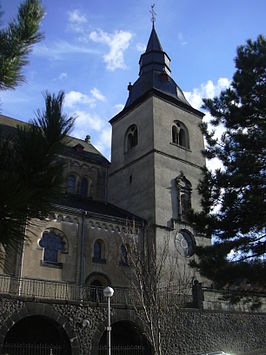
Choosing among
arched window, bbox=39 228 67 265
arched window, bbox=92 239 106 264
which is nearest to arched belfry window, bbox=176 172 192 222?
arched window, bbox=92 239 106 264

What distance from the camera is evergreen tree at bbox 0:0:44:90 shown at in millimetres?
3943

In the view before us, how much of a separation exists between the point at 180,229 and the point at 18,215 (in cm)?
2302

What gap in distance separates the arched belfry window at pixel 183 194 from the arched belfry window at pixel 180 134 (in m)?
3.37

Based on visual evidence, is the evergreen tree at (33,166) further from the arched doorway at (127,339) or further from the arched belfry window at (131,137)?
the arched belfry window at (131,137)

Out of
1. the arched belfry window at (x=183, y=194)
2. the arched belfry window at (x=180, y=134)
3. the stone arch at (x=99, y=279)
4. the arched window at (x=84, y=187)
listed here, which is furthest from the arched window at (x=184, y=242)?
the arched window at (x=84, y=187)

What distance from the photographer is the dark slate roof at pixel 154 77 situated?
31.5 m

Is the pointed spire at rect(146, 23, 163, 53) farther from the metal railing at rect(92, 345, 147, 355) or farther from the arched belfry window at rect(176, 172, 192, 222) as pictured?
the metal railing at rect(92, 345, 147, 355)

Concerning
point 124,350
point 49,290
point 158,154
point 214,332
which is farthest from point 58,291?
point 158,154

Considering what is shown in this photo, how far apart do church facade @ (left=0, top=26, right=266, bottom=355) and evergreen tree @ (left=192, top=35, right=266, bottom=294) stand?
2.62 metres

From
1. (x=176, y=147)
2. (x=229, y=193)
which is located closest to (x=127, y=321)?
(x=229, y=193)

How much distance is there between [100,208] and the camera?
86.6 ft

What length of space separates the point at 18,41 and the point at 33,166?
54.4 inches

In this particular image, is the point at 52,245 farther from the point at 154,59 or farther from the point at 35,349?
the point at 154,59

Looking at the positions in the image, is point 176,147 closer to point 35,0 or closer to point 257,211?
point 257,211
